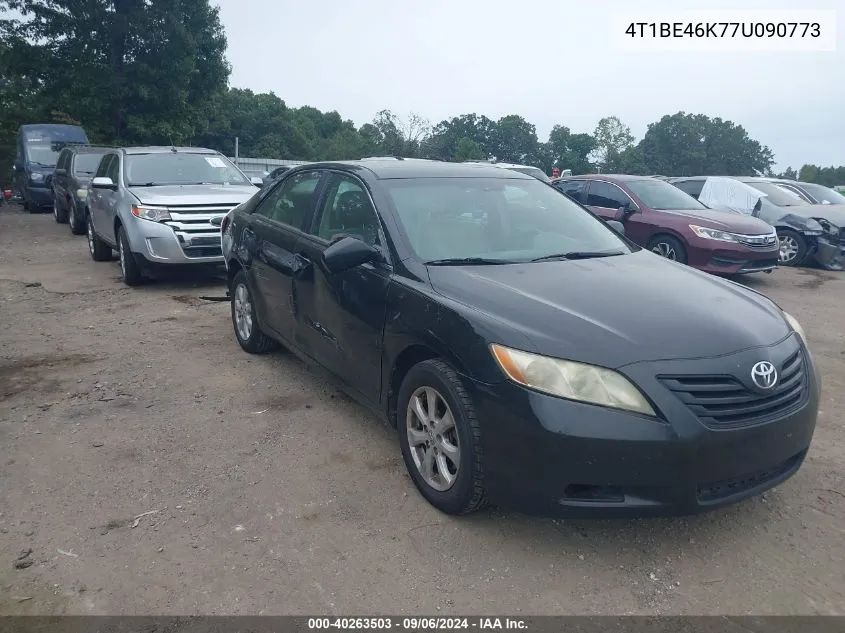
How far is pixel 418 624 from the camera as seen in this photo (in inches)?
103

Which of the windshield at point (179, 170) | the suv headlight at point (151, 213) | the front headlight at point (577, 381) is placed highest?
the windshield at point (179, 170)

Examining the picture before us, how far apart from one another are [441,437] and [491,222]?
147 centimetres

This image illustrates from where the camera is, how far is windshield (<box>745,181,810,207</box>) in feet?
41.0

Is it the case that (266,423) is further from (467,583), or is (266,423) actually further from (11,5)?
(11,5)

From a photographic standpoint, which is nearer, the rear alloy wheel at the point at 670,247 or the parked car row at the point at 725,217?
the parked car row at the point at 725,217

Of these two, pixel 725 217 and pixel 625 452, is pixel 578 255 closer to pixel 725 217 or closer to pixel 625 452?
pixel 625 452

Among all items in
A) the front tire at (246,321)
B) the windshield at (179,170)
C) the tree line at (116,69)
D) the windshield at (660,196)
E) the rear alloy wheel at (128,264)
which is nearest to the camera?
the front tire at (246,321)

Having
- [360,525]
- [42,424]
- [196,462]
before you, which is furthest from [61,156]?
[360,525]

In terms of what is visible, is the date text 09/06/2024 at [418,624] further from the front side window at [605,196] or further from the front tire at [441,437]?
the front side window at [605,196]

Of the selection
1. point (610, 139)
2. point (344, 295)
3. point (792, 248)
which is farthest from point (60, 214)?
point (610, 139)

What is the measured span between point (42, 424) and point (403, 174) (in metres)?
2.75

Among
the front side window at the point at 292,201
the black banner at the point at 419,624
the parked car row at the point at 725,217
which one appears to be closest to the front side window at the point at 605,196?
the parked car row at the point at 725,217

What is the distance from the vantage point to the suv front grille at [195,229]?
26.7ft

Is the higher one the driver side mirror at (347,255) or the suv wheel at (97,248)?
the driver side mirror at (347,255)
